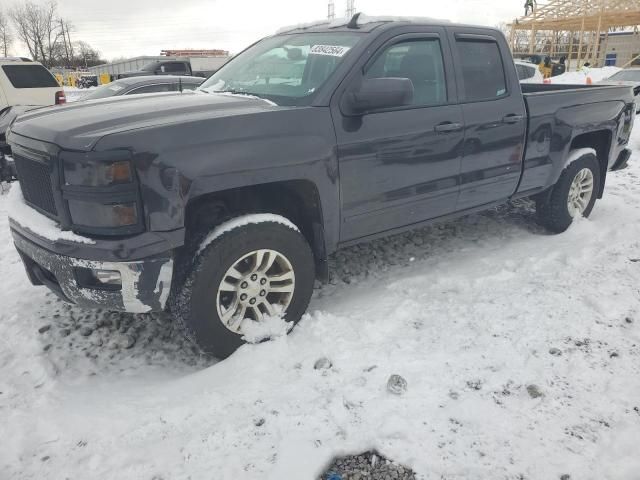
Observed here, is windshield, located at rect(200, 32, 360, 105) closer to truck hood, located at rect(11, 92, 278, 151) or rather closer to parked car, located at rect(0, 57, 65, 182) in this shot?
truck hood, located at rect(11, 92, 278, 151)

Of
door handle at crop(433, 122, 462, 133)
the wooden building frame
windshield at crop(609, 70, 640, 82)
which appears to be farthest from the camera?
the wooden building frame

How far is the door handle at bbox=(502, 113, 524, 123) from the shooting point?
3.94 metres

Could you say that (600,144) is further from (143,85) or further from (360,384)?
(143,85)

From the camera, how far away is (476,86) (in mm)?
3854

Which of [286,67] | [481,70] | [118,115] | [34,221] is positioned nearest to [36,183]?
[34,221]

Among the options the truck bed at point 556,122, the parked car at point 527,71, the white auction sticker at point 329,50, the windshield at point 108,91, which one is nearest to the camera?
the white auction sticker at point 329,50

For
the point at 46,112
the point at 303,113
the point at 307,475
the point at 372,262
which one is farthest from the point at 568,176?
the point at 46,112

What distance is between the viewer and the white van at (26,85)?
8.75 metres

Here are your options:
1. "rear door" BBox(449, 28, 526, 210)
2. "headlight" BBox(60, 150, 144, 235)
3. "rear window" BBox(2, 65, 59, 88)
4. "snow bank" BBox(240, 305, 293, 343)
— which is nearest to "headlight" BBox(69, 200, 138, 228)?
"headlight" BBox(60, 150, 144, 235)

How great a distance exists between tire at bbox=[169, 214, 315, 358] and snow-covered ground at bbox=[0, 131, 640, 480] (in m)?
0.19

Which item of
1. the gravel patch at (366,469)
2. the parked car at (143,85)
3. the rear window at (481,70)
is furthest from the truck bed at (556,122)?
the parked car at (143,85)

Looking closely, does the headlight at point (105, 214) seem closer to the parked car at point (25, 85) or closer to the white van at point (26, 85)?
the parked car at point (25, 85)

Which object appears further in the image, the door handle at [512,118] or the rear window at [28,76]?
the rear window at [28,76]

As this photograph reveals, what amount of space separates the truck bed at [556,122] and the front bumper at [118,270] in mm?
3160
